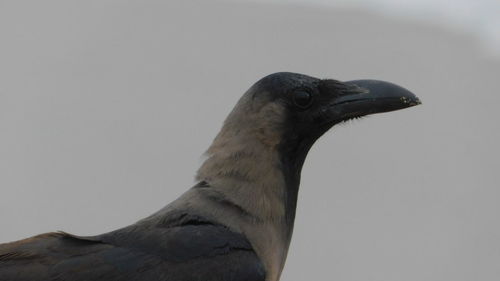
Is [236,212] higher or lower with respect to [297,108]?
lower

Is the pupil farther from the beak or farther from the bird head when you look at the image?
the beak

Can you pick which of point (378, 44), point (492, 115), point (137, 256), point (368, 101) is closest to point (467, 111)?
point (492, 115)

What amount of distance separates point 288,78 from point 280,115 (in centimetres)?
22

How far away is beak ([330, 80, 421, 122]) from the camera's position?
676 cm

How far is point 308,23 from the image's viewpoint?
17891 mm

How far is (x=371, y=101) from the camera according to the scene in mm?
6793

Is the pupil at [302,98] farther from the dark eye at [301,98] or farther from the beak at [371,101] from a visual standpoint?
the beak at [371,101]

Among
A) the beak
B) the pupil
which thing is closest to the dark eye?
the pupil

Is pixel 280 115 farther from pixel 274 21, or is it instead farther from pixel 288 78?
pixel 274 21

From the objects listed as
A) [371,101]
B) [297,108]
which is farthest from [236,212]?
[371,101]

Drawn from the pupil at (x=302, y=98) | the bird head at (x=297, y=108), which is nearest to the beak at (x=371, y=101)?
the bird head at (x=297, y=108)

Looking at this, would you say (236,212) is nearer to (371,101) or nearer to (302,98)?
(302,98)

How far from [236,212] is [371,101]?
3.49 feet

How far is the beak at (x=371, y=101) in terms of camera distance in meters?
6.76
